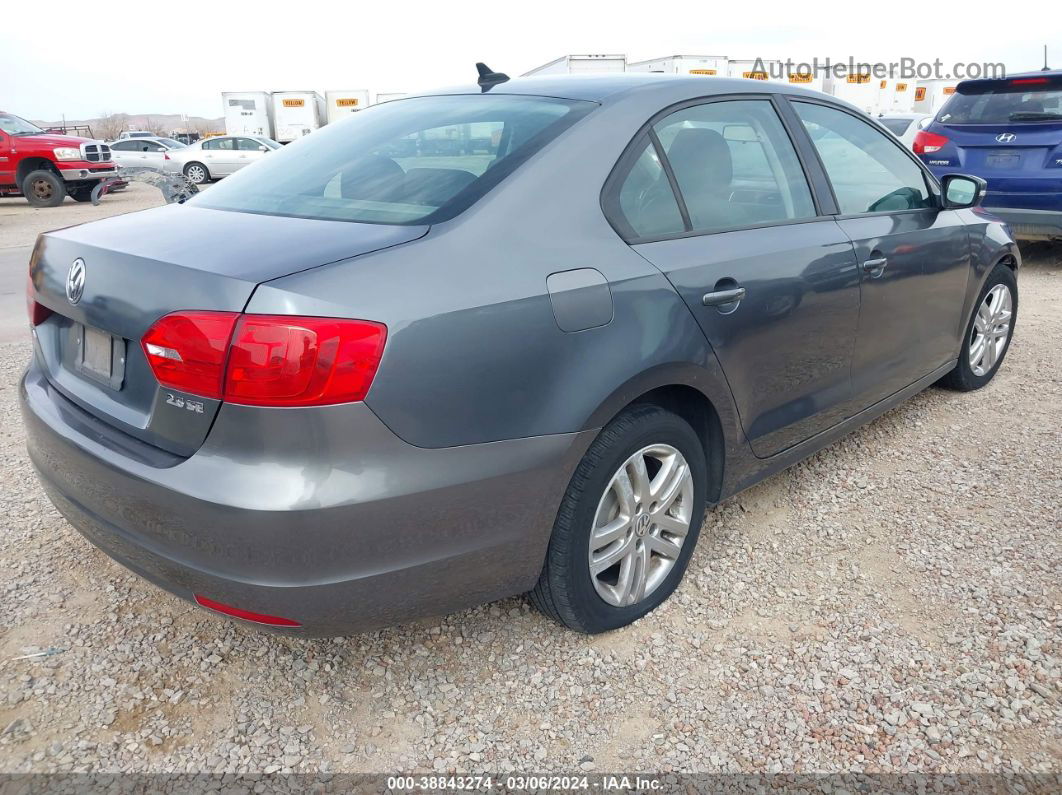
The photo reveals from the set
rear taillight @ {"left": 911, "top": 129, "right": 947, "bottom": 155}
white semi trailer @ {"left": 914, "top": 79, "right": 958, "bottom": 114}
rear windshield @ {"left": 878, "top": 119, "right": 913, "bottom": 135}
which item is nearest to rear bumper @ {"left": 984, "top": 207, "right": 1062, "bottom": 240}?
rear taillight @ {"left": 911, "top": 129, "right": 947, "bottom": 155}

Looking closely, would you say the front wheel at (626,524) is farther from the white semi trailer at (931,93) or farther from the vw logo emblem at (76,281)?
the white semi trailer at (931,93)

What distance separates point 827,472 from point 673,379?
161 cm

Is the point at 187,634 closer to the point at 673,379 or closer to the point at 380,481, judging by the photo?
the point at 380,481

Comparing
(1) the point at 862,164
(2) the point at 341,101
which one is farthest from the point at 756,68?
(1) the point at 862,164

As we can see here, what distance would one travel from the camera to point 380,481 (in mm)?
1814

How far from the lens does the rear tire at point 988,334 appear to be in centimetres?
432

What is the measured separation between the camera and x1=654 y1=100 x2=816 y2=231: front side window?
2.61 metres

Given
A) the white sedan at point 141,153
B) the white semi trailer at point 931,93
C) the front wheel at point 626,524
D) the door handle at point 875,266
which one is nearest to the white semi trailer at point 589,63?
the white sedan at point 141,153

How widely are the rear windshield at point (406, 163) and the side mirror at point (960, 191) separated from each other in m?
2.11

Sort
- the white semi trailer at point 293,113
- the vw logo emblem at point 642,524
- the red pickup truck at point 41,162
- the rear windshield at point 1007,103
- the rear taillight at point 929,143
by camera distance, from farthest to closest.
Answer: the white semi trailer at point 293,113 → the red pickup truck at point 41,162 → the rear taillight at point 929,143 → the rear windshield at point 1007,103 → the vw logo emblem at point 642,524

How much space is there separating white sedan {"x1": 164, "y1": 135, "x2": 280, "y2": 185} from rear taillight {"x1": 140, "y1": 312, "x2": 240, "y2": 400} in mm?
23656

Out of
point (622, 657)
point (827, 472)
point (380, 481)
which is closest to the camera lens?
point (380, 481)

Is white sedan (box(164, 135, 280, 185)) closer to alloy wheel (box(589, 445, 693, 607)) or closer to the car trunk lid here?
the car trunk lid

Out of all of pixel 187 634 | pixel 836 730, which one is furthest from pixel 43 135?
pixel 836 730
